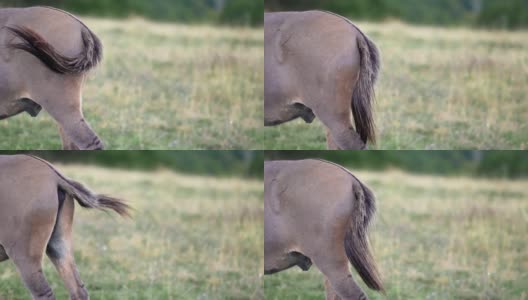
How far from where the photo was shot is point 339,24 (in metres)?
5.33

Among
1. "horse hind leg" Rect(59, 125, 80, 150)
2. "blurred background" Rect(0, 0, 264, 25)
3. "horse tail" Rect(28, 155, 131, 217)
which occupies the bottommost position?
"horse tail" Rect(28, 155, 131, 217)

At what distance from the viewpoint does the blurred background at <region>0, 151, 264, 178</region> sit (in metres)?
6.75

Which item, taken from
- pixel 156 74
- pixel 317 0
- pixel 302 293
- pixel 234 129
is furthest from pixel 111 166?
pixel 302 293

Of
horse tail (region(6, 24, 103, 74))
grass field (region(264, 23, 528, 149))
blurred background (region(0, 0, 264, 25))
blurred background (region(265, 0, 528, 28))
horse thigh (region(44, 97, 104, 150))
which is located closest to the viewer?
horse tail (region(6, 24, 103, 74))

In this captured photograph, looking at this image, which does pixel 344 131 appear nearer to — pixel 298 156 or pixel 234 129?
pixel 298 156

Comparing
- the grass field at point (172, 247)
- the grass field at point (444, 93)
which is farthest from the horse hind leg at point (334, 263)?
the grass field at point (172, 247)

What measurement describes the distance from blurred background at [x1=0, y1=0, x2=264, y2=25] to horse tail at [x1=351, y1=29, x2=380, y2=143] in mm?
2213

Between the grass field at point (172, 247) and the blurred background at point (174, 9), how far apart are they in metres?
1.52

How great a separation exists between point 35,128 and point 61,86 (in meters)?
1.40

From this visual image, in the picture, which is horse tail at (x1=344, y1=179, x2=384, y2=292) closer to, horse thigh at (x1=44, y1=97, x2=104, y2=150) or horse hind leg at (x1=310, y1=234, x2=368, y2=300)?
horse hind leg at (x1=310, y1=234, x2=368, y2=300)

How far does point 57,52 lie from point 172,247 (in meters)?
2.50

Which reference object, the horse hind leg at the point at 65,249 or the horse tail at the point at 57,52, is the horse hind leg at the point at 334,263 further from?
the horse tail at the point at 57,52

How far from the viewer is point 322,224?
5.02m

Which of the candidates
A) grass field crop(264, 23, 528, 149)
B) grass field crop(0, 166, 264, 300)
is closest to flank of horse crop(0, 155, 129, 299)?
grass field crop(0, 166, 264, 300)
